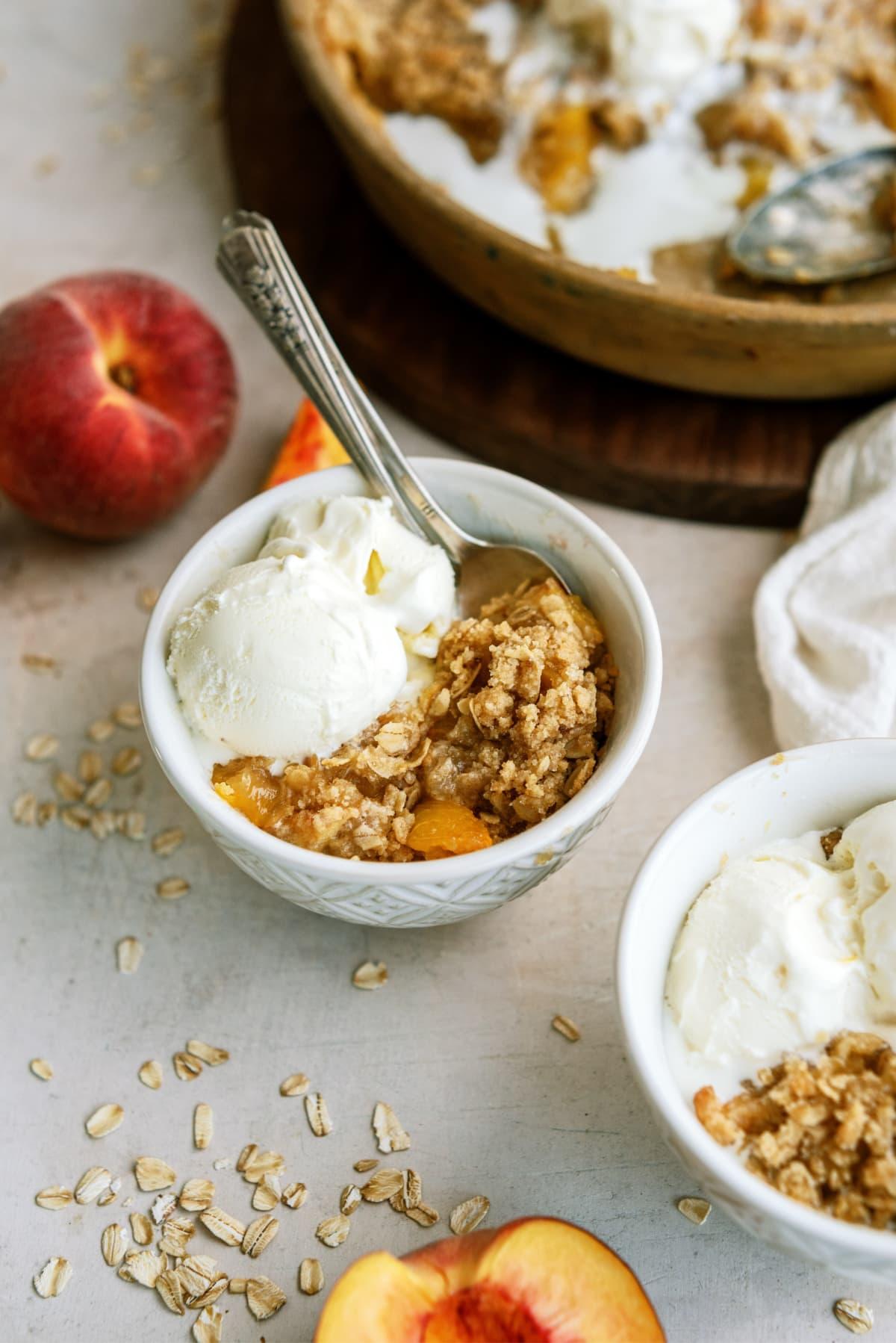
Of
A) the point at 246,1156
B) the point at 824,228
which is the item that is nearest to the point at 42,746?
the point at 246,1156

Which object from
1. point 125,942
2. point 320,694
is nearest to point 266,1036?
point 125,942

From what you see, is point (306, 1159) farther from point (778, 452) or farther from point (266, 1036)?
point (778, 452)

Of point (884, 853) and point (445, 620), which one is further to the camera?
point (445, 620)

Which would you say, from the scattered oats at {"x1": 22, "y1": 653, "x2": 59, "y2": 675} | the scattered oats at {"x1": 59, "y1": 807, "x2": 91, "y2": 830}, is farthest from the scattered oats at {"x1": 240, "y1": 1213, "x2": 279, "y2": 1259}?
the scattered oats at {"x1": 22, "y1": 653, "x2": 59, "y2": 675}

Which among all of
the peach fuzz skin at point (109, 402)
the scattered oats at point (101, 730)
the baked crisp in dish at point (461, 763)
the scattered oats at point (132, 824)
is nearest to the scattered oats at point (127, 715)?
the scattered oats at point (101, 730)

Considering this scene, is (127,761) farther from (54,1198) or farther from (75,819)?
(54,1198)

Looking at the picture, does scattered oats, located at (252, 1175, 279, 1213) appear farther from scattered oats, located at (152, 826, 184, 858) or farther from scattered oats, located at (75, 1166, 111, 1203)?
scattered oats, located at (152, 826, 184, 858)
